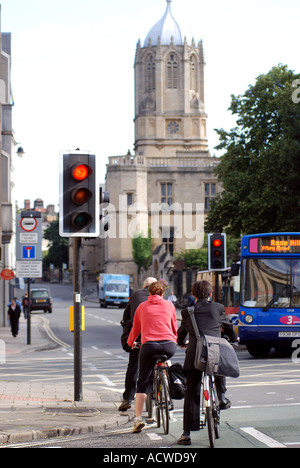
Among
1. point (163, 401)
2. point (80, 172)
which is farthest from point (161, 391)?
point (80, 172)

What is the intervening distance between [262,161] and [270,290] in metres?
18.7

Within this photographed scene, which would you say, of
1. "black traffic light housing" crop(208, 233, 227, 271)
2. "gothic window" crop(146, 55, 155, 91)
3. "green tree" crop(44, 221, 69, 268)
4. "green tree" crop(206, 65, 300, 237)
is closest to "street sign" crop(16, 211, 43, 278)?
"black traffic light housing" crop(208, 233, 227, 271)

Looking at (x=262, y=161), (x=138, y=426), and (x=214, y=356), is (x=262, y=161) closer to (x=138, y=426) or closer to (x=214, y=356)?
(x=138, y=426)

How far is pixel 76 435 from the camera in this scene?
10.7 meters

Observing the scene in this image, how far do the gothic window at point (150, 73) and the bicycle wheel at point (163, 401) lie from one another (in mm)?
103327

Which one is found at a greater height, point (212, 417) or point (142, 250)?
point (142, 250)

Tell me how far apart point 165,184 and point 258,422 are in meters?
98.6

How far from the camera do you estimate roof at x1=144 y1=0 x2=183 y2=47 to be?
11419 centimetres

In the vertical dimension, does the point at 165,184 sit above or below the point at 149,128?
below

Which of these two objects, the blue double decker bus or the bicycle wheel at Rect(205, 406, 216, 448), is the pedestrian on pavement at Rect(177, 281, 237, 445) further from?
the blue double decker bus

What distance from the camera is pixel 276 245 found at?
23109mm

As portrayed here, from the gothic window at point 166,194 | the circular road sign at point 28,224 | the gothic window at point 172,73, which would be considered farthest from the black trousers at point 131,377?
the gothic window at point 172,73
